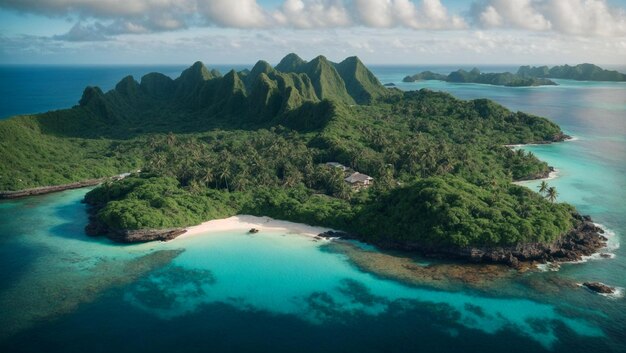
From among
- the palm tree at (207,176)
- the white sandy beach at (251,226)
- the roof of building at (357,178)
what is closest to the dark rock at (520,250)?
the white sandy beach at (251,226)

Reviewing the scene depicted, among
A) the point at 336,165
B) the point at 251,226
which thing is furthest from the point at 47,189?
the point at 336,165

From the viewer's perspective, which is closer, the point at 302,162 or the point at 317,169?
the point at 317,169

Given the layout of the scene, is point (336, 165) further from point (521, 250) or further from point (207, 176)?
point (521, 250)

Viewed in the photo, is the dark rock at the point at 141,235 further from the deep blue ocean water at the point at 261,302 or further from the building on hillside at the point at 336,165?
the building on hillside at the point at 336,165

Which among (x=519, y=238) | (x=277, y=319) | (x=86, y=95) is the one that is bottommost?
(x=277, y=319)

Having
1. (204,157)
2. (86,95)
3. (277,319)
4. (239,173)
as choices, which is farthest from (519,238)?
(86,95)

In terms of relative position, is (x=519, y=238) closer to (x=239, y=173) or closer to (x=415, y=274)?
(x=415, y=274)
